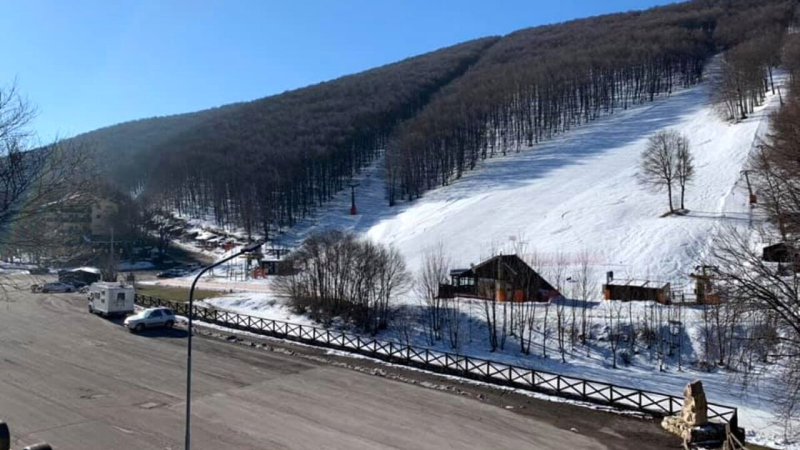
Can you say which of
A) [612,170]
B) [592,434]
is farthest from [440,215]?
[592,434]

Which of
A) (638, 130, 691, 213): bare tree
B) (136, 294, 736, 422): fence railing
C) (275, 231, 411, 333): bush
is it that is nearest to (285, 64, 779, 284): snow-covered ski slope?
(638, 130, 691, 213): bare tree

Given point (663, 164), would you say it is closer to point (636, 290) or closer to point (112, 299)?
point (636, 290)

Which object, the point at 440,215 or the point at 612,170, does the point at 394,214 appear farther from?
the point at 612,170

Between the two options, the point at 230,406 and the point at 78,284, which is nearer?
the point at 230,406

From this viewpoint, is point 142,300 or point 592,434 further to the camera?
point 142,300

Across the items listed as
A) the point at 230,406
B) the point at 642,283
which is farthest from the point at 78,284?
the point at 642,283

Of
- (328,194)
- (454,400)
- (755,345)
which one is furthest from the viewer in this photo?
(328,194)
